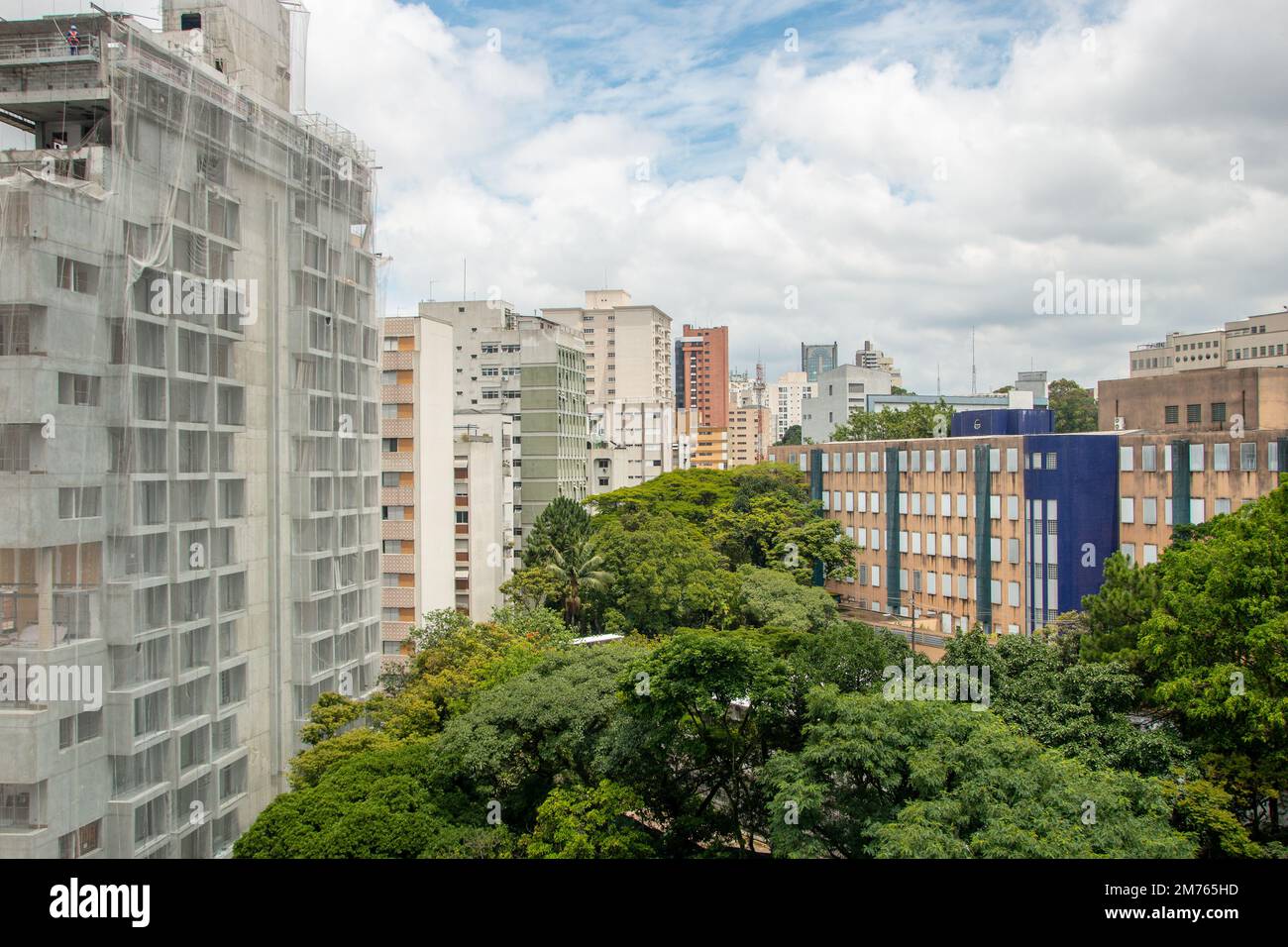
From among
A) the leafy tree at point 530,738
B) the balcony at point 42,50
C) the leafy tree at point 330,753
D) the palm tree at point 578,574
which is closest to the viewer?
the leafy tree at point 530,738

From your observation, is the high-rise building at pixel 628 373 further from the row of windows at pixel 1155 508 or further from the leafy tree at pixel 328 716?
the leafy tree at pixel 328 716

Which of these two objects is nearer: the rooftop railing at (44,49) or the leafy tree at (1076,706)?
the leafy tree at (1076,706)

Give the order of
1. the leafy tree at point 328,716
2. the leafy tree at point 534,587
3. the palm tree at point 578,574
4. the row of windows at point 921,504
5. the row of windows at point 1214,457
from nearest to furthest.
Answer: the leafy tree at point 328,716 → the row of windows at point 1214,457 → the leafy tree at point 534,587 → the palm tree at point 578,574 → the row of windows at point 921,504

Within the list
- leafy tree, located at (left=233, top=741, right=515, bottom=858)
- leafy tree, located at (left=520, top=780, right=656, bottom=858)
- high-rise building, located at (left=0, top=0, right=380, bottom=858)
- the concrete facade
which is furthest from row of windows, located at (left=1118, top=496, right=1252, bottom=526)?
high-rise building, located at (left=0, top=0, right=380, bottom=858)

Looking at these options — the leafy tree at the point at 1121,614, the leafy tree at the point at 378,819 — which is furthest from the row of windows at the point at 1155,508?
the leafy tree at the point at 378,819

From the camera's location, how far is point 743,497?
5675 cm

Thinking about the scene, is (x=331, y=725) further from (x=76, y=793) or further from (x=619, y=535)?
(x=619, y=535)

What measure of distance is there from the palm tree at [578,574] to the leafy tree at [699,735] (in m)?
18.5

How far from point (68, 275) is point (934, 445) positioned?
4168 cm

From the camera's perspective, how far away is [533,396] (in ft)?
205

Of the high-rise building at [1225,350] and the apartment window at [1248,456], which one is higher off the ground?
the high-rise building at [1225,350]

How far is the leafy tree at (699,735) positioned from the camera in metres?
20.0

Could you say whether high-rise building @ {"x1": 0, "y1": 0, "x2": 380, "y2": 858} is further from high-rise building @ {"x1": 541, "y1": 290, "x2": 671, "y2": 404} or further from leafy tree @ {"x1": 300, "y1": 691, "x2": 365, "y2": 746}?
high-rise building @ {"x1": 541, "y1": 290, "x2": 671, "y2": 404}

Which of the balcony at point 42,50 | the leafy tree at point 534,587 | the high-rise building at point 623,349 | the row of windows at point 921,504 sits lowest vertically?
the leafy tree at point 534,587
